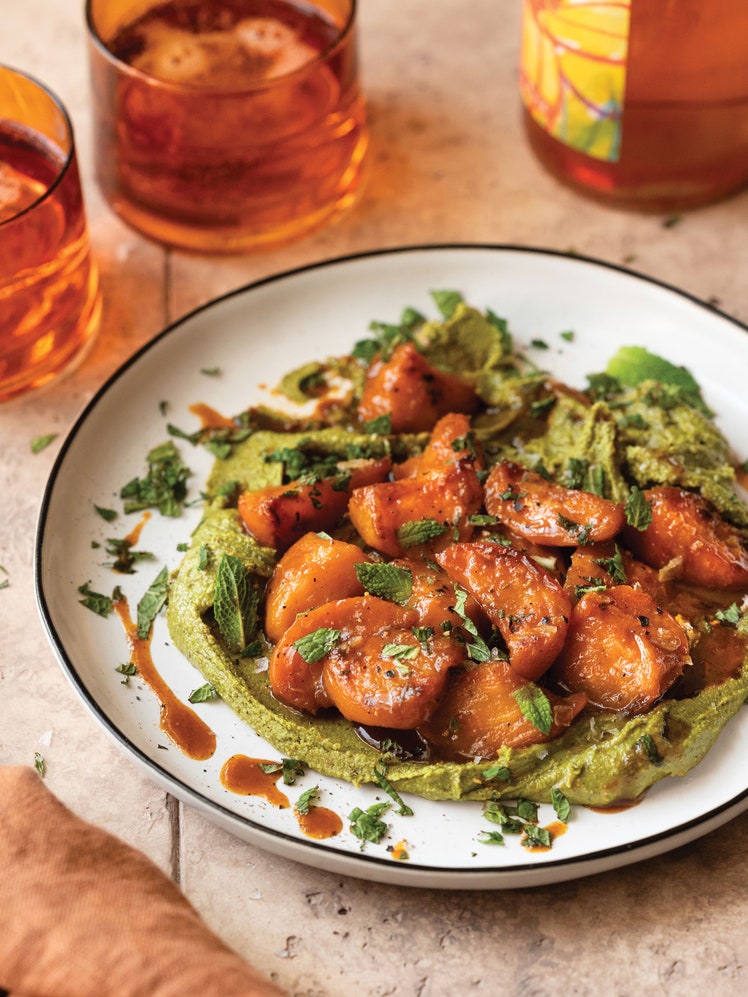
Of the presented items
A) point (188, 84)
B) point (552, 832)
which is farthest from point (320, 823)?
point (188, 84)

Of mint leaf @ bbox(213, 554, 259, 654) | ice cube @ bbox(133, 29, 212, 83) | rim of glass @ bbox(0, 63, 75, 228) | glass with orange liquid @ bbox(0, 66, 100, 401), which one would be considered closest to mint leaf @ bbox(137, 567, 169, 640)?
mint leaf @ bbox(213, 554, 259, 654)

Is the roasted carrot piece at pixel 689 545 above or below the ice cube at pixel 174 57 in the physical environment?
below

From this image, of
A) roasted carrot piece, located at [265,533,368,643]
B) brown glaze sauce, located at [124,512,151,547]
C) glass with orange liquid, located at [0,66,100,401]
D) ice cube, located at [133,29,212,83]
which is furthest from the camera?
ice cube, located at [133,29,212,83]

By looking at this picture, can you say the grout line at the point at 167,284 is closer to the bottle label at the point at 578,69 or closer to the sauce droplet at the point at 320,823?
the bottle label at the point at 578,69

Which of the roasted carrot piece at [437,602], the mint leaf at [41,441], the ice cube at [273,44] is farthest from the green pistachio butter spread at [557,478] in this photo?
the ice cube at [273,44]

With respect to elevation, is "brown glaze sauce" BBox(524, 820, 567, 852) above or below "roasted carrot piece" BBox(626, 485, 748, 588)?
below

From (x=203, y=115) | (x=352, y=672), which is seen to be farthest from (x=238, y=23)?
(x=352, y=672)

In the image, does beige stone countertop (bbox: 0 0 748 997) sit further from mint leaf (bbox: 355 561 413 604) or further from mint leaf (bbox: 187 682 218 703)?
mint leaf (bbox: 355 561 413 604)

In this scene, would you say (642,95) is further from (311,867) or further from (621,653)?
(311,867)
